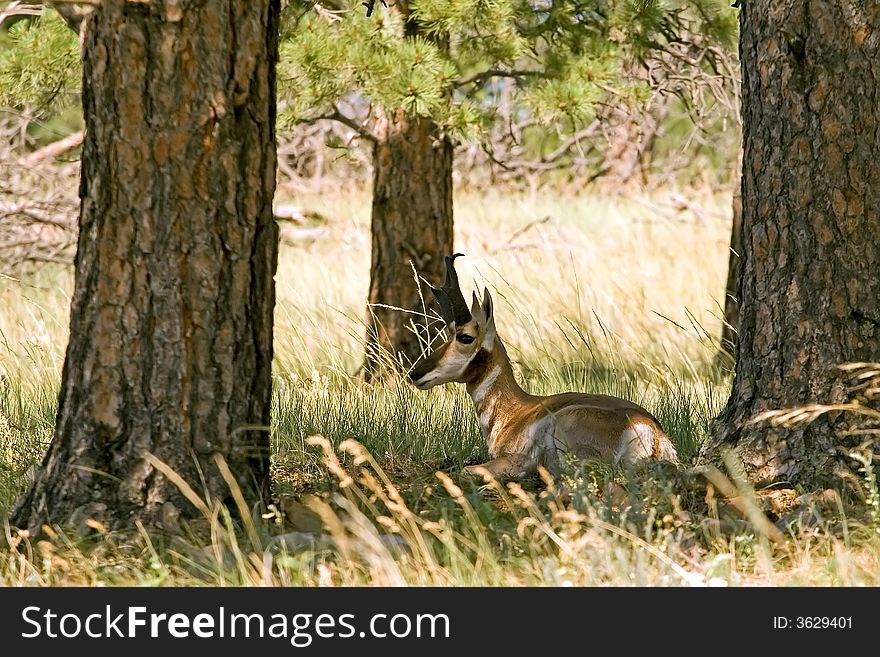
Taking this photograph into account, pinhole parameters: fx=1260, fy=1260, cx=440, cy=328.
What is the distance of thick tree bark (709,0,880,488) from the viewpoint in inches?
189

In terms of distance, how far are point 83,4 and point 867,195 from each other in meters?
2.94

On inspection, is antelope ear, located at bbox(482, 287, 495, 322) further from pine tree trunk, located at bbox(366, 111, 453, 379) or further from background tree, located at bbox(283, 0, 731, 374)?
pine tree trunk, located at bbox(366, 111, 453, 379)

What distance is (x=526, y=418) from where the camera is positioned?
18.9 ft

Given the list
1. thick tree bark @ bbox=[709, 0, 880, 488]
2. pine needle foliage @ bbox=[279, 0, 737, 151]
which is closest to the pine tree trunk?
pine needle foliage @ bbox=[279, 0, 737, 151]

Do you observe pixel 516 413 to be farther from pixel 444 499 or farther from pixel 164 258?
pixel 164 258

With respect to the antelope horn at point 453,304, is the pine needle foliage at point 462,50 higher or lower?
higher

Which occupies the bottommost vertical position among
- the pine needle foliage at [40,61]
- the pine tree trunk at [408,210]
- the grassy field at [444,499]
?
the grassy field at [444,499]

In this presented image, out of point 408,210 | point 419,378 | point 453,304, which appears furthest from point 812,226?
point 408,210

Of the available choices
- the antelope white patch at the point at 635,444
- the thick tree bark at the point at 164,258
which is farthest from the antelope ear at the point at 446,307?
the thick tree bark at the point at 164,258

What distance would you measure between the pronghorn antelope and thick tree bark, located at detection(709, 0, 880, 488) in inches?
21.9

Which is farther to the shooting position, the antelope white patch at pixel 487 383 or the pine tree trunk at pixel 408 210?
the pine tree trunk at pixel 408 210

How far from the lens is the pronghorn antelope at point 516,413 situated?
5.37 meters

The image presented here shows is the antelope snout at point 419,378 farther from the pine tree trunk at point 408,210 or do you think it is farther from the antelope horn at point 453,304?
the pine tree trunk at point 408,210

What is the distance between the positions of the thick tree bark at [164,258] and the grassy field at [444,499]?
0.77 ft
